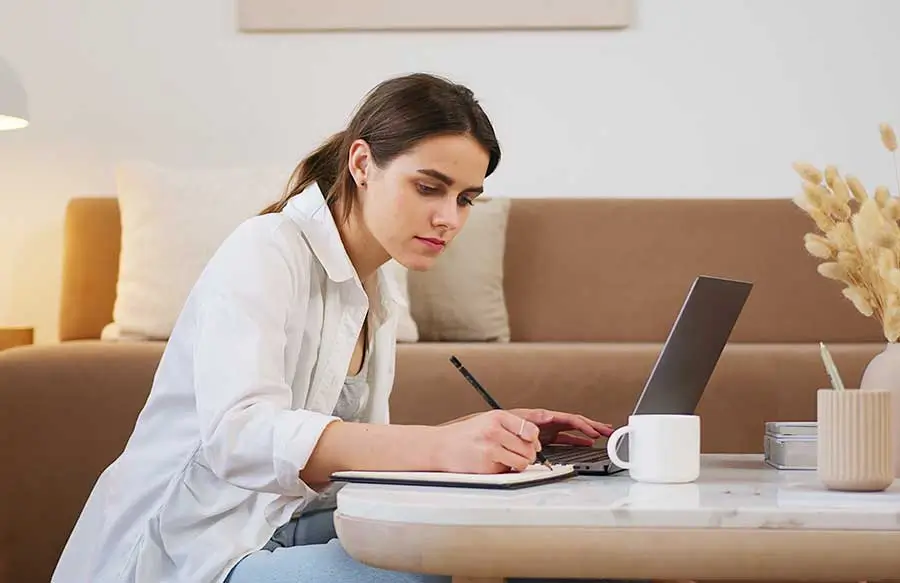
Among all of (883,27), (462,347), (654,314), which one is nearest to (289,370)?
(462,347)

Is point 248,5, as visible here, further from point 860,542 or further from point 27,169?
point 860,542

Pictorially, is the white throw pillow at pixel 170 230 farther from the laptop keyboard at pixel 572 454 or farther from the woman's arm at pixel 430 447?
the woman's arm at pixel 430 447

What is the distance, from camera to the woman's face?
1.50 metres

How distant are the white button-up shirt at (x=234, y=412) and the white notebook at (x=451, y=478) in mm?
91

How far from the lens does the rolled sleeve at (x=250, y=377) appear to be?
1180 millimetres

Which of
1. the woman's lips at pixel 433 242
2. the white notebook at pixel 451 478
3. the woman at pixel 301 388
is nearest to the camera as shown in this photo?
the white notebook at pixel 451 478

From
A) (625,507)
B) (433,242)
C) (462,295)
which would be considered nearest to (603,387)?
(462,295)

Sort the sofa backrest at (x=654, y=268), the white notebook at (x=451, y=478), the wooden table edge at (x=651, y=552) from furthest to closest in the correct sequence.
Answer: the sofa backrest at (x=654, y=268), the white notebook at (x=451, y=478), the wooden table edge at (x=651, y=552)

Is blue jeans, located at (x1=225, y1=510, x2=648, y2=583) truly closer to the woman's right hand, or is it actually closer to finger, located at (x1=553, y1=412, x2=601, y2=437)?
the woman's right hand

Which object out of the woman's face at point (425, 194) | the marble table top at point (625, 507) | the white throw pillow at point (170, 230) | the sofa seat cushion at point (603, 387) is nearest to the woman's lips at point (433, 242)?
Answer: the woman's face at point (425, 194)

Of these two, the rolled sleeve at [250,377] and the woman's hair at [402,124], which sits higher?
the woman's hair at [402,124]

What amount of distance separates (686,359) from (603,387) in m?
1.19

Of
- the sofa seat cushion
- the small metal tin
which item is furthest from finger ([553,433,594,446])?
the sofa seat cushion

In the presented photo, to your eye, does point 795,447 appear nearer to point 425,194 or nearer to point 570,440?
point 570,440
